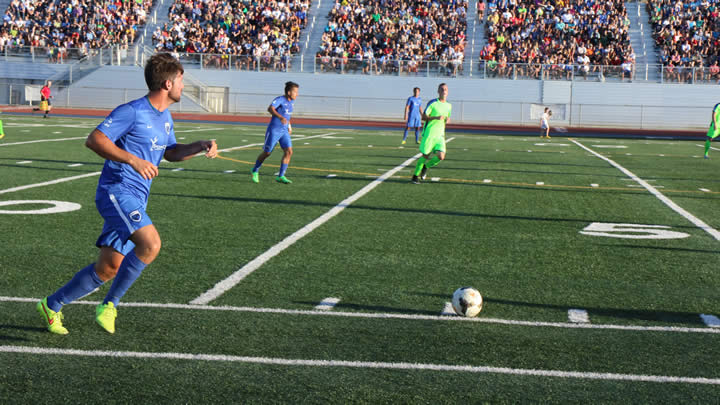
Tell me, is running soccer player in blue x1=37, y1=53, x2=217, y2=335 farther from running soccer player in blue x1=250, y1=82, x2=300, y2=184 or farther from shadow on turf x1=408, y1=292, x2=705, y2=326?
running soccer player in blue x1=250, y1=82, x2=300, y2=184

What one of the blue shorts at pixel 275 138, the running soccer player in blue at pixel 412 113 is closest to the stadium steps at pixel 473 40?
the running soccer player in blue at pixel 412 113

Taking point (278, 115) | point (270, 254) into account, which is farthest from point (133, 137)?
point (278, 115)

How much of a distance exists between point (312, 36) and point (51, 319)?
44.9m

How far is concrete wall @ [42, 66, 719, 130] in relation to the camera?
43.1m

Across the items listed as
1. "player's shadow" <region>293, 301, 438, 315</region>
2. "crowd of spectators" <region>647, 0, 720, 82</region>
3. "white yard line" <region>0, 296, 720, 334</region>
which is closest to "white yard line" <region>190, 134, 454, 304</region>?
"white yard line" <region>0, 296, 720, 334</region>

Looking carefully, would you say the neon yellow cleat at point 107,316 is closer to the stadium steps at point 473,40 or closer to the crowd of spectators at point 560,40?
the crowd of spectators at point 560,40

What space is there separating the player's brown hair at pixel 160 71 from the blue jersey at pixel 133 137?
0.46 feet

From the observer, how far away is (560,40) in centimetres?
4447

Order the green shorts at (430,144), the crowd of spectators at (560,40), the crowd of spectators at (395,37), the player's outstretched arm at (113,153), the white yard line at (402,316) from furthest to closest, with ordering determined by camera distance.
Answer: the crowd of spectators at (395,37), the crowd of spectators at (560,40), the green shorts at (430,144), the white yard line at (402,316), the player's outstretched arm at (113,153)

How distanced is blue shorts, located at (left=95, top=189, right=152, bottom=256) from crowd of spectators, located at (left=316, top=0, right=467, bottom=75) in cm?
4010

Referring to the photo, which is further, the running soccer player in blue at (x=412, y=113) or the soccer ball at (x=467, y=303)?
the running soccer player in blue at (x=412, y=113)

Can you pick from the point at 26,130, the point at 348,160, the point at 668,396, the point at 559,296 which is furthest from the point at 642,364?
the point at 26,130

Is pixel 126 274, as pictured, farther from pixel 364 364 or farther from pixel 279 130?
pixel 279 130

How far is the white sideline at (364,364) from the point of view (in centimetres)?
434
